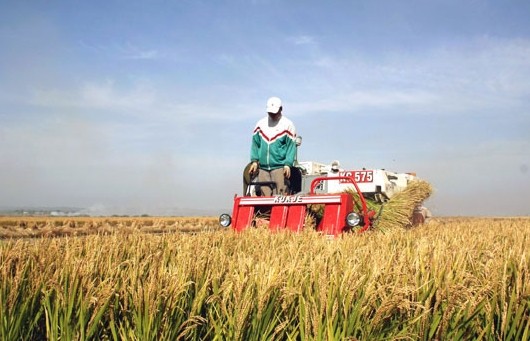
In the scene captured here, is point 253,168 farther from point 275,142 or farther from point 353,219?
point 353,219

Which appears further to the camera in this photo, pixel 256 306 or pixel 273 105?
pixel 273 105

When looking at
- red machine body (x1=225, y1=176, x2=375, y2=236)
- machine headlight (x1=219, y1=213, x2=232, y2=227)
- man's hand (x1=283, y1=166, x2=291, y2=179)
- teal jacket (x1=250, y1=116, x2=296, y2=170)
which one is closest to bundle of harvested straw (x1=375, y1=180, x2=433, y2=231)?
red machine body (x1=225, y1=176, x2=375, y2=236)

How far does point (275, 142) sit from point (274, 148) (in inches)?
4.4

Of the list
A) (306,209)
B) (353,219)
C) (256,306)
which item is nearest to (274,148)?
(306,209)

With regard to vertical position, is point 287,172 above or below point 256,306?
above

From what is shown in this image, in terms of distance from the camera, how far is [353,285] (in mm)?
2637

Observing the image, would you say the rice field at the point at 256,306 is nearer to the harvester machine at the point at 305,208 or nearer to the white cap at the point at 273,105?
the harvester machine at the point at 305,208

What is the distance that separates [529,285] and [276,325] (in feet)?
5.09

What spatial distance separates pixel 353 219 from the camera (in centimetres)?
718

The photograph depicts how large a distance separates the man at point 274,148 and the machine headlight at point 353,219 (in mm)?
1325

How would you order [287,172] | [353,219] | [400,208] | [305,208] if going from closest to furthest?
[353,219] → [305,208] → [287,172] → [400,208]

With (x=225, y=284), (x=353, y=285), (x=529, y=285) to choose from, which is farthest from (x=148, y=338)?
(x=529, y=285)

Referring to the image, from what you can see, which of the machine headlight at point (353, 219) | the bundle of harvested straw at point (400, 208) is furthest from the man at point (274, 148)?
the bundle of harvested straw at point (400, 208)

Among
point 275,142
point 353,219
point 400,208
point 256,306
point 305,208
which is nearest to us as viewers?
point 256,306
